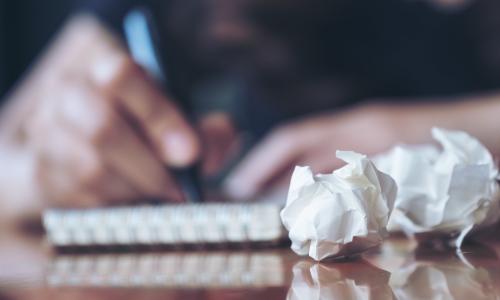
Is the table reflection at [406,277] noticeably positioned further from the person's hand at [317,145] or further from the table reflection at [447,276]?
the person's hand at [317,145]

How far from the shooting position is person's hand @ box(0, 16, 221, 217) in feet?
2.69

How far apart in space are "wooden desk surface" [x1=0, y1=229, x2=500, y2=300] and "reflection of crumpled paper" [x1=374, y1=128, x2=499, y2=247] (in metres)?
0.02

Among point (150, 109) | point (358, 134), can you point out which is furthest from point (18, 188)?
point (358, 134)

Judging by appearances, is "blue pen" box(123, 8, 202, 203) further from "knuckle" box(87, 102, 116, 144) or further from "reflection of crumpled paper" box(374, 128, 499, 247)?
"reflection of crumpled paper" box(374, 128, 499, 247)

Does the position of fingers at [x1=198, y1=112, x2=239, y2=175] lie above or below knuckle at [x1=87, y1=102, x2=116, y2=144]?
below

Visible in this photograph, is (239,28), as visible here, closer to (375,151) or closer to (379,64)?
(379,64)

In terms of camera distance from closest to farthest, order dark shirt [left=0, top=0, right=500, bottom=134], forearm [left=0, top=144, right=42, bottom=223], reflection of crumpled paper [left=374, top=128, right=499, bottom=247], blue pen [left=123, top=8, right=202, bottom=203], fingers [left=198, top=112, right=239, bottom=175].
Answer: reflection of crumpled paper [left=374, top=128, right=499, bottom=247] → blue pen [left=123, top=8, right=202, bottom=203] → forearm [left=0, top=144, right=42, bottom=223] → fingers [left=198, top=112, right=239, bottom=175] → dark shirt [left=0, top=0, right=500, bottom=134]

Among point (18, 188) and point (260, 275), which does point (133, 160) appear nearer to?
point (18, 188)

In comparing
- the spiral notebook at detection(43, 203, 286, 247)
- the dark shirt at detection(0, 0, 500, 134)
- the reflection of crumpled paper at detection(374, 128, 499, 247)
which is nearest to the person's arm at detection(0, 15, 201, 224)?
the spiral notebook at detection(43, 203, 286, 247)

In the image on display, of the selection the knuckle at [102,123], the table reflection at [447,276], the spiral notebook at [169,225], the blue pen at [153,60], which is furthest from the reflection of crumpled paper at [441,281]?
the knuckle at [102,123]

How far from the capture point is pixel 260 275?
13.3 inches

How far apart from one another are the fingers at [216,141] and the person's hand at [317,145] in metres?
0.07

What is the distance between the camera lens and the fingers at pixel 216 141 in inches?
47.5

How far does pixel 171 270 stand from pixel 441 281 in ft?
0.52
